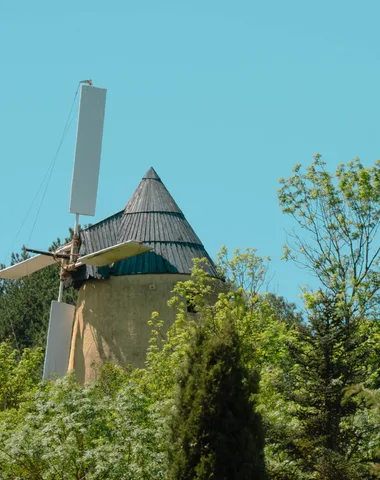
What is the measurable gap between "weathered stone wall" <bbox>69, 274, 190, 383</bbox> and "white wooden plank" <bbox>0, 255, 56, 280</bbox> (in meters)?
3.88

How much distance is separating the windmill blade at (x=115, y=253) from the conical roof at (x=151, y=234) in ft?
1.14

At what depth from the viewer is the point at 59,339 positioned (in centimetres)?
2698

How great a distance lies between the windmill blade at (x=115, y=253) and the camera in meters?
25.3

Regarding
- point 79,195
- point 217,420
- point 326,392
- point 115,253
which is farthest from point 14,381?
point 217,420

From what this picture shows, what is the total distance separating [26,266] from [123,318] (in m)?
5.25

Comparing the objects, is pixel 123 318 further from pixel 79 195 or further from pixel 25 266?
pixel 25 266

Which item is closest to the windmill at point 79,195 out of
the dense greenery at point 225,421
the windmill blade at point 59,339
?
the windmill blade at point 59,339

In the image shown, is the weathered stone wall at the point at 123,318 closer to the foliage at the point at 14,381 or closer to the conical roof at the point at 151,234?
the conical roof at the point at 151,234

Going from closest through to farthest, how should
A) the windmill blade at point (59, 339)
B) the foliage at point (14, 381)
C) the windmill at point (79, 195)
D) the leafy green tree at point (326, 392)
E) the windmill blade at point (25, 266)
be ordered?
1. the leafy green tree at point (326, 392)
2. the foliage at point (14, 381)
3. the windmill blade at point (59, 339)
4. the windmill at point (79, 195)
5. the windmill blade at point (25, 266)

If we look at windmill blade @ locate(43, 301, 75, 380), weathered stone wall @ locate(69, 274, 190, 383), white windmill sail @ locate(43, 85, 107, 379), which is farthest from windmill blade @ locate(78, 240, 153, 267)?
windmill blade @ locate(43, 301, 75, 380)

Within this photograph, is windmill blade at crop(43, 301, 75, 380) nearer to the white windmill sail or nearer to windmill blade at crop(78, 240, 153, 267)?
the white windmill sail

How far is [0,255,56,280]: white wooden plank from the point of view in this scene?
29641 mm

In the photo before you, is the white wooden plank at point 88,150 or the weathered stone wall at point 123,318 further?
the white wooden plank at point 88,150

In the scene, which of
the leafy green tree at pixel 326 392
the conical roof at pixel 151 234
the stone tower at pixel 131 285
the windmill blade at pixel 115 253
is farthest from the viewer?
the conical roof at pixel 151 234
